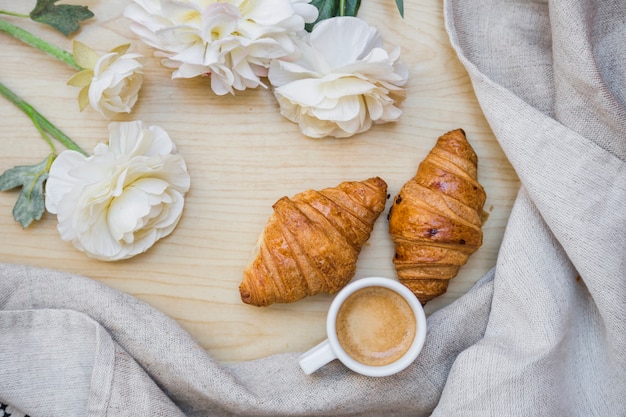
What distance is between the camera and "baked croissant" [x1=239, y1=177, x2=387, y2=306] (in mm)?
1296

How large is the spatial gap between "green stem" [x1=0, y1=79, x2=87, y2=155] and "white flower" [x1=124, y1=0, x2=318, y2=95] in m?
0.27

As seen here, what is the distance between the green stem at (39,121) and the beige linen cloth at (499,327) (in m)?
0.27

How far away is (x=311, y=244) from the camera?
130 centimetres

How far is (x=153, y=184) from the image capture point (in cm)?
131

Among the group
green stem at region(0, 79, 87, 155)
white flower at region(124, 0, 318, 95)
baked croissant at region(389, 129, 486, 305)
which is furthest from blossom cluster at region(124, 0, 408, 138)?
green stem at region(0, 79, 87, 155)

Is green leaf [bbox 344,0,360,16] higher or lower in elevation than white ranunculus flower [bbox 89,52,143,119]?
higher

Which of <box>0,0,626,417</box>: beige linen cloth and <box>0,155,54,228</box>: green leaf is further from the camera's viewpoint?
<box>0,155,54,228</box>: green leaf

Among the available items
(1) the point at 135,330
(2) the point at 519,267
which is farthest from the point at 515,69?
(1) the point at 135,330

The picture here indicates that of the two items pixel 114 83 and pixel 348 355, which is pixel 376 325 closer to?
pixel 348 355

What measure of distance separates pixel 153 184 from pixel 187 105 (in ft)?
0.70

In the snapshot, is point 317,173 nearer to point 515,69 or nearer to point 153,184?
point 153,184

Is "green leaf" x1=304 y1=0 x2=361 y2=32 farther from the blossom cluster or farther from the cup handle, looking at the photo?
the cup handle

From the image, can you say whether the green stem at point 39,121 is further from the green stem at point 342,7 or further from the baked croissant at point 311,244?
the green stem at point 342,7

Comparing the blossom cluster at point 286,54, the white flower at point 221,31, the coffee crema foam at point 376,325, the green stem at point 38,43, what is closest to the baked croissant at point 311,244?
the coffee crema foam at point 376,325
